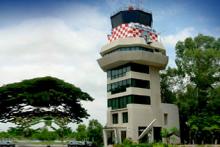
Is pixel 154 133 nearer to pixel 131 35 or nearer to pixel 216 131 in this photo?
pixel 216 131

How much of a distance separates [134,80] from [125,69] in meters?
2.04

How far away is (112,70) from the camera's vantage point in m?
50.0

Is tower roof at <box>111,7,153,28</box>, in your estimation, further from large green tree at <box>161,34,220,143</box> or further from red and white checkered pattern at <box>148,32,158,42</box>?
large green tree at <box>161,34,220,143</box>

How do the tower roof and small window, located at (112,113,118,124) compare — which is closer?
small window, located at (112,113,118,124)

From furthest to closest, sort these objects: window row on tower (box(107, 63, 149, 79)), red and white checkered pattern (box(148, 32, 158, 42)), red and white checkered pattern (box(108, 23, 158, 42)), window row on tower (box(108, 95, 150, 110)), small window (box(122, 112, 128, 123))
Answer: red and white checkered pattern (box(148, 32, 158, 42)) < red and white checkered pattern (box(108, 23, 158, 42)) < window row on tower (box(107, 63, 149, 79)) < small window (box(122, 112, 128, 123)) < window row on tower (box(108, 95, 150, 110))

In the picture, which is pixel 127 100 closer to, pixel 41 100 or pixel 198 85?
pixel 198 85

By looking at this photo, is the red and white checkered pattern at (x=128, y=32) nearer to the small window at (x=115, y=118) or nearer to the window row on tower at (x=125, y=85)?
the window row on tower at (x=125, y=85)

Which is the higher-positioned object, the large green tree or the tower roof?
the tower roof

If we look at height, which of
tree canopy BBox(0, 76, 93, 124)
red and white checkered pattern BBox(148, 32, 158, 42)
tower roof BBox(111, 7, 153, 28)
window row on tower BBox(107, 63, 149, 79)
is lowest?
tree canopy BBox(0, 76, 93, 124)

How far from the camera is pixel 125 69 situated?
47.6m

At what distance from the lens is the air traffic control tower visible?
1796 inches

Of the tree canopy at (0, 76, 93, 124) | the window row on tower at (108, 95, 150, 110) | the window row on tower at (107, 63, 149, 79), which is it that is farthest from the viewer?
the window row on tower at (107, 63, 149, 79)

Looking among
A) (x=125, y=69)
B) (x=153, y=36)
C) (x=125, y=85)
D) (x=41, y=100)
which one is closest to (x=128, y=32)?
(x=153, y=36)

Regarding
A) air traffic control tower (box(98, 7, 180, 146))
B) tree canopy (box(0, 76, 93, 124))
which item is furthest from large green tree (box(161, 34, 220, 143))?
tree canopy (box(0, 76, 93, 124))
